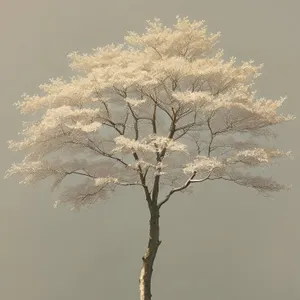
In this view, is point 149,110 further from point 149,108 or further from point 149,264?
point 149,264

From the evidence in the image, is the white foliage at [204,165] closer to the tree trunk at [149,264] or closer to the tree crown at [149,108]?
the tree crown at [149,108]

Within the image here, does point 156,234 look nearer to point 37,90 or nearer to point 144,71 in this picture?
point 144,71

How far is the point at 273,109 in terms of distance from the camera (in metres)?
6.03

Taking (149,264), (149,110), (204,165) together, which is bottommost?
(149,264)

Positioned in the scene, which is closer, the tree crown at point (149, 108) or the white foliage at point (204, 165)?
the white foliage at point (204, 165)

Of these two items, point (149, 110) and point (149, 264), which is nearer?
point (149, 264)

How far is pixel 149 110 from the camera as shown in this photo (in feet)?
22.6

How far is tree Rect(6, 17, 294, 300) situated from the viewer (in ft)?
19.0

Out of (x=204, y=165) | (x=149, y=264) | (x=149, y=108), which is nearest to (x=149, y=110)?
(x=149, y=108)

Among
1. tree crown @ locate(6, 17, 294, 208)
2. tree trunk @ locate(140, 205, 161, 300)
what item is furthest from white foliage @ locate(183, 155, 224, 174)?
tree trunk @ locate(140, 205, 161, 300)

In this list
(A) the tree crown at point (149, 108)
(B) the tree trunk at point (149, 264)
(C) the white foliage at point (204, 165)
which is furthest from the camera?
(B) the tree trunk at point (149, 264)

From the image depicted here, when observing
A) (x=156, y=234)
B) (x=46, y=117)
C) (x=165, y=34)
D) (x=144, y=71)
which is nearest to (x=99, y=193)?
(x=156, y=234)

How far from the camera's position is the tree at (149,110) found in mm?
5777

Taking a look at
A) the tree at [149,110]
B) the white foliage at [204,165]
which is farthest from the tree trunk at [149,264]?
the white foliage at [204,165]
